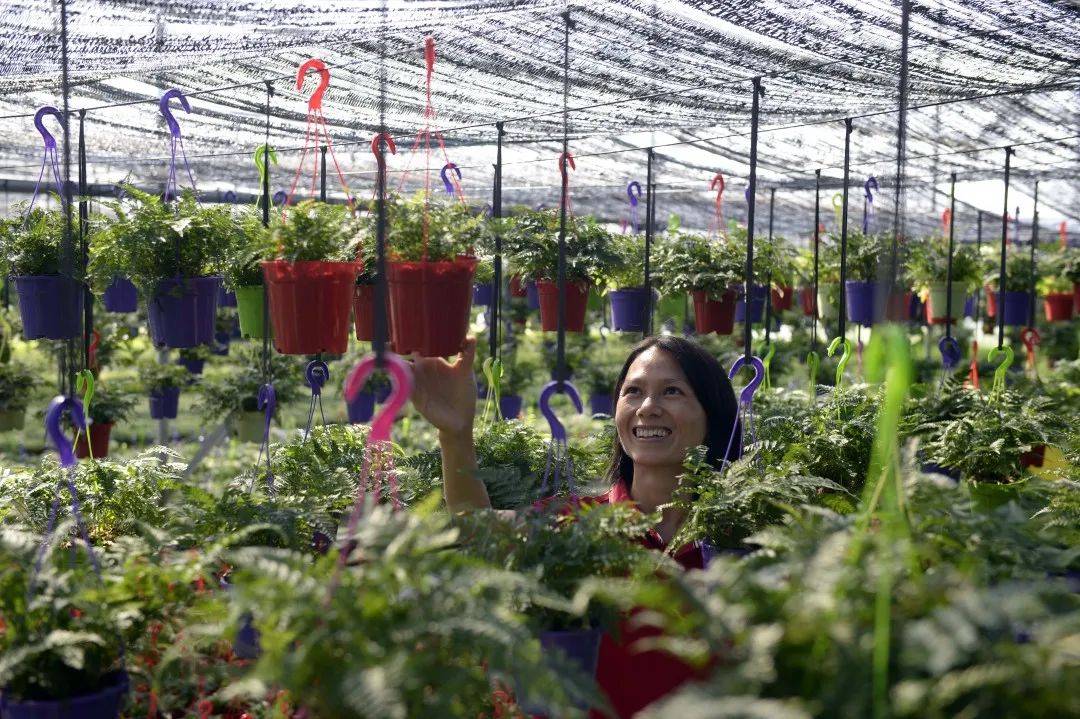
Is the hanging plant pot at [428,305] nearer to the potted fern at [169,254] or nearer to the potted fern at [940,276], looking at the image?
the potted fern at [169,254]

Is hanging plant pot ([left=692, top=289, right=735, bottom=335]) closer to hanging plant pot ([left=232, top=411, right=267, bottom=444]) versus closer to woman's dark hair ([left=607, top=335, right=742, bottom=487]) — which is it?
woman's dark hair ([left=607, top=335, right=742, bottom=487])

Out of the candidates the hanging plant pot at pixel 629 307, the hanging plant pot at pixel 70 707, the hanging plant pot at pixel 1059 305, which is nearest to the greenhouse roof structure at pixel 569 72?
the hanging plant pot at pixel 629 307

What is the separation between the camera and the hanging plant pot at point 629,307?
18.9 feet

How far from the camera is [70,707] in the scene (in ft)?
5.93

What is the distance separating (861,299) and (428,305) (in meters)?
→ 3.98

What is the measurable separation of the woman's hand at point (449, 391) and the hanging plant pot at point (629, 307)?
3.07 m

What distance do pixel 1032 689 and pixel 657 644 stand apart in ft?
1.51

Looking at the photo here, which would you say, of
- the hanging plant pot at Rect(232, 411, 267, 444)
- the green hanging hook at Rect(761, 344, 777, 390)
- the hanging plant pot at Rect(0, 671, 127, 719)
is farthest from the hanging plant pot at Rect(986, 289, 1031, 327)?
the hanging plant pot at Rect(0, 671, 127, 719)

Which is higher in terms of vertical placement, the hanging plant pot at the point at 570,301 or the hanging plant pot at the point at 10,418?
the hanging plant pot at the point at 570,301

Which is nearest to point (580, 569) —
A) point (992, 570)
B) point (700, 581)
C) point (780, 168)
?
point (700, 581)

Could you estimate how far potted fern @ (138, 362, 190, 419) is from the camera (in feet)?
28.2

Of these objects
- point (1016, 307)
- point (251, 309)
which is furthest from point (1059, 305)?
point (251, 309)

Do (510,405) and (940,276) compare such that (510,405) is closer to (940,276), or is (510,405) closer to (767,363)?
(940,276)

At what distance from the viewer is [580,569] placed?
202 cm
